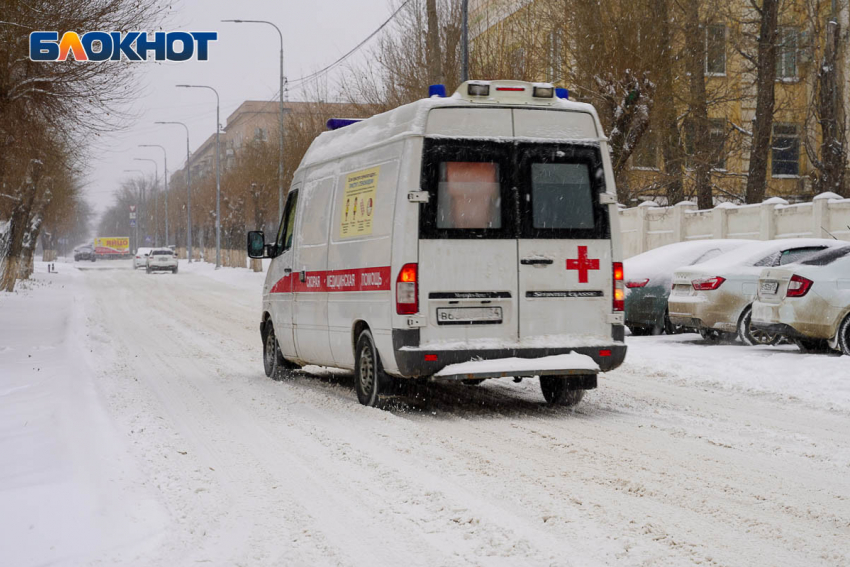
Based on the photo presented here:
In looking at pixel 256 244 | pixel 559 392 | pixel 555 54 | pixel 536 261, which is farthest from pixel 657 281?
pixel 555 54

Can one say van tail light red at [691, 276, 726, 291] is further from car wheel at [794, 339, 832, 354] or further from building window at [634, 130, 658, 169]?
building window at [634, 130, 658, 169]

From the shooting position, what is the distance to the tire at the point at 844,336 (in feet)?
44.3

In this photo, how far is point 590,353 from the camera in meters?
9.52

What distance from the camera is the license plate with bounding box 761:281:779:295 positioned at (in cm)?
1407

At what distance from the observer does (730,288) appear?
16047mm

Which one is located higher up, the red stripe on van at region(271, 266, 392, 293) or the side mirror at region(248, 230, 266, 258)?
the side mirror at region(248, 230, 266, 258)

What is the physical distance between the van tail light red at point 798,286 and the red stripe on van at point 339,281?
6.30 meters

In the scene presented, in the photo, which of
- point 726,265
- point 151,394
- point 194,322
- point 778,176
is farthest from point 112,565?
point 778,176

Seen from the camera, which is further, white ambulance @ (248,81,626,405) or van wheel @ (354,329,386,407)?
van wheel @ (354,329,386,407)

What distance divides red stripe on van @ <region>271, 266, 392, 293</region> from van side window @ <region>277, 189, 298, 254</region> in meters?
0.39

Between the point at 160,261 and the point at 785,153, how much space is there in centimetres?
3617

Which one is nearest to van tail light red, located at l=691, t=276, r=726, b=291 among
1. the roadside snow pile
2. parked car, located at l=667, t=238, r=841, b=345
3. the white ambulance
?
parked car, located at l=667, t=238, r=841, b=345

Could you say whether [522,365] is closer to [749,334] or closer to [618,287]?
[618,287]

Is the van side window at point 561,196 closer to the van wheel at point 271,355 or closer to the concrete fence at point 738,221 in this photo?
the van wheel at point 271,355
